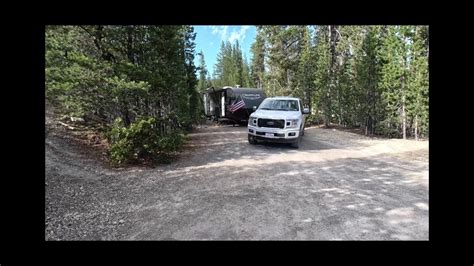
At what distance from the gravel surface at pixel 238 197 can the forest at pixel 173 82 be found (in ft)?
3.41

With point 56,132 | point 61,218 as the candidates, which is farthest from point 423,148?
point 56,132

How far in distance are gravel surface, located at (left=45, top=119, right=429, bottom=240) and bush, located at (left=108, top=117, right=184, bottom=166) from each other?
425 mm

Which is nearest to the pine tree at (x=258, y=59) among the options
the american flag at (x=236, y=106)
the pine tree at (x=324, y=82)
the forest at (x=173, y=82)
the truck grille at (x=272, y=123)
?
the forest at (x=173, y=82)

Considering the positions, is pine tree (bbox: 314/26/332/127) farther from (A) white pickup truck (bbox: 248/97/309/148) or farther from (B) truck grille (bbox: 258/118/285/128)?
(B) truck grille (bbox: 258/118/285/128)

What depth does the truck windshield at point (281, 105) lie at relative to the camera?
32.6 feet

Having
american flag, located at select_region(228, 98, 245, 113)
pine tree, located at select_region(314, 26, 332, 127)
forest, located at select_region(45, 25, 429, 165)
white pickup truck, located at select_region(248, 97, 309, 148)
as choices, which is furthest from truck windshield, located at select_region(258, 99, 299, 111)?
pine tree, located at select_region(314, 26, 332, 127)

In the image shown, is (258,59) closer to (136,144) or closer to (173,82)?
(173,82)

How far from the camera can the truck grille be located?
8891 mm

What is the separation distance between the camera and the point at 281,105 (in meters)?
10.1

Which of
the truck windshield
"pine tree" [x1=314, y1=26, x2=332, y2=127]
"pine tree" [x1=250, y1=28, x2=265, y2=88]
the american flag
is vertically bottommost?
the truck windshield

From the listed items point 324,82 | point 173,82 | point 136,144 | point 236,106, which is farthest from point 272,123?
point 324,82
